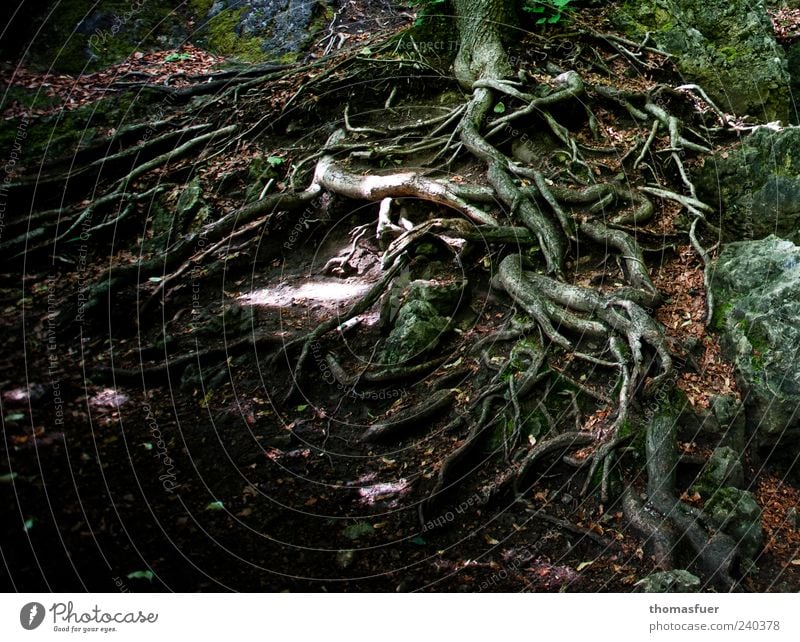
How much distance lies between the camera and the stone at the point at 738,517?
350 cm

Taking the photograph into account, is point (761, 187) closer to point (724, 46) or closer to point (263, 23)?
point (724, 46)

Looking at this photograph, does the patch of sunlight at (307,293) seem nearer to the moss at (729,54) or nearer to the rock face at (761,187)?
the rock face at (761,187)

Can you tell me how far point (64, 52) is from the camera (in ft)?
14.0

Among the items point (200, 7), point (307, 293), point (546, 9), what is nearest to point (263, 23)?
point (200, 7)

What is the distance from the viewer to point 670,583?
3064 millimetres

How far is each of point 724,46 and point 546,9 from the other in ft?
7.91

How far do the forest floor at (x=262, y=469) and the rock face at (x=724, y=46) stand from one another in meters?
3.63

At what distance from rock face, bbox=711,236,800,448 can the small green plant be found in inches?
153

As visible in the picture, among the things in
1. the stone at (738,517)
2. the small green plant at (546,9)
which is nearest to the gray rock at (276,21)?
the small green plant at (546,9)

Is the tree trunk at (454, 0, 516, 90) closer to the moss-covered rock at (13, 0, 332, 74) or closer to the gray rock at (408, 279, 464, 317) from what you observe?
the moss-covered rock at (13, 0, 332, 74)

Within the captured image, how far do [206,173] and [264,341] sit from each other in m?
1.97

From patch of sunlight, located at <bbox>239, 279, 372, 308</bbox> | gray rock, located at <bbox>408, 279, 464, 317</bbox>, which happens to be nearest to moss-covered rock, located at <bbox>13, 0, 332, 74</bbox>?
patch of sunlight, located at <bbox>239, 279, 372, 308</bbox>

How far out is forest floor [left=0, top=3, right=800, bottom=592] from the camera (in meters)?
2.86
